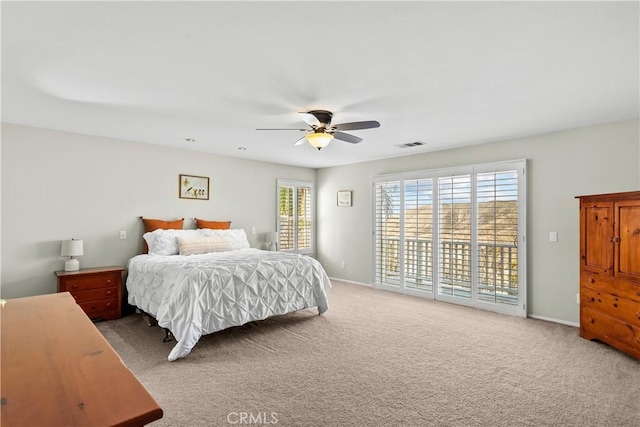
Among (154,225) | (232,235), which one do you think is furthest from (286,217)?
(154,225)

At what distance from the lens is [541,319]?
4402mm

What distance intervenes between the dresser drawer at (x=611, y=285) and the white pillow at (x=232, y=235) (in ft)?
14.5

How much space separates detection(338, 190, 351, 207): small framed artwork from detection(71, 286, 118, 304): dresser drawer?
410 cm

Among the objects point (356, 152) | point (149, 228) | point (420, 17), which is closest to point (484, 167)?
point (356, 152)

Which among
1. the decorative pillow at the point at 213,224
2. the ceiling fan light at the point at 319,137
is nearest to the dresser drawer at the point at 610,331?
the ceiling fan light at the point at 319,137

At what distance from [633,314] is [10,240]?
651cm

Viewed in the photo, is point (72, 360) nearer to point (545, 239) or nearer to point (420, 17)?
point (420, 17)

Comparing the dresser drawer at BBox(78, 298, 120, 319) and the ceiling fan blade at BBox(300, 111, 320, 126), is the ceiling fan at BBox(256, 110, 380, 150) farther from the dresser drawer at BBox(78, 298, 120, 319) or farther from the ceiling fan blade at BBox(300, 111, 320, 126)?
the dresser drawer at BBox(78, 298, 120, 319)

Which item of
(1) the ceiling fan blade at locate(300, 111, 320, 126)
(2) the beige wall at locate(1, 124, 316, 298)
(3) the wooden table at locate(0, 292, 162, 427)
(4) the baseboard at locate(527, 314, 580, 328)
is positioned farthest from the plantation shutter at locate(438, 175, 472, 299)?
(3) the wooden table at locate(0, 292, 162, 427)

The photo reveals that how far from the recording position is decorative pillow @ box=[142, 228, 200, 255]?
15.4 ft

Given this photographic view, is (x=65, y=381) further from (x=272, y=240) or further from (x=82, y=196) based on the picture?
(x=272, y=240)

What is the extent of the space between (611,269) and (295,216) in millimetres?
4993

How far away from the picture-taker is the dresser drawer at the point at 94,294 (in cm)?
408

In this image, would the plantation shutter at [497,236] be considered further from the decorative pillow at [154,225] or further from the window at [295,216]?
the decorative pillow at [154,225]
